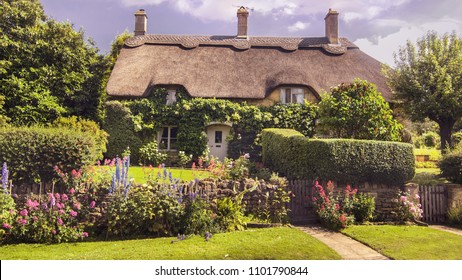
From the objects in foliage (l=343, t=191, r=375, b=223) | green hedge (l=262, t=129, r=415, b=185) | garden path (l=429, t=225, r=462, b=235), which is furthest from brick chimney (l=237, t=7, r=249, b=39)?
garden path (l=429, t=225, r=462, b=235)

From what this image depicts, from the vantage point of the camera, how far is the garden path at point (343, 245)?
5176 millimetres

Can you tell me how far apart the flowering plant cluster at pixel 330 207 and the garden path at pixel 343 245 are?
0.25 meters

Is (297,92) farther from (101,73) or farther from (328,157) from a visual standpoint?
(101,73)

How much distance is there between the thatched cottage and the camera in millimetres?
15363

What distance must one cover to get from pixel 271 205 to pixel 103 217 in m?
3.61

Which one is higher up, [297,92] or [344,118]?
[297,92]

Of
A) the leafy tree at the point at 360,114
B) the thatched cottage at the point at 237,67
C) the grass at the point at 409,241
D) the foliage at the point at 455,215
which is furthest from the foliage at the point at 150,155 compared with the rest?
the foliage at the point at 455,215

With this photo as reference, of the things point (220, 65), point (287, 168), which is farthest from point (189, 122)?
point (287, 168)

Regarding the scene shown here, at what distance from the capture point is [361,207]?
7305mm

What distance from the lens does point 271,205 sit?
725 cm

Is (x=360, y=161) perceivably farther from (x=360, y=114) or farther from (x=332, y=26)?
(x=332, y=26)

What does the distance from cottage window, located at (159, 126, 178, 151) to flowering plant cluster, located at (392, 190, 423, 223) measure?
1033 cm

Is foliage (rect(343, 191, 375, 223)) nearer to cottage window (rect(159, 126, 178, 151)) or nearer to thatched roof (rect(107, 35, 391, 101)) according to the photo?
thatched roof (rect(107, 35, 391, 101))

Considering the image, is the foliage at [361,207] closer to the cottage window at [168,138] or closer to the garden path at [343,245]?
the garden path at [343,245]
